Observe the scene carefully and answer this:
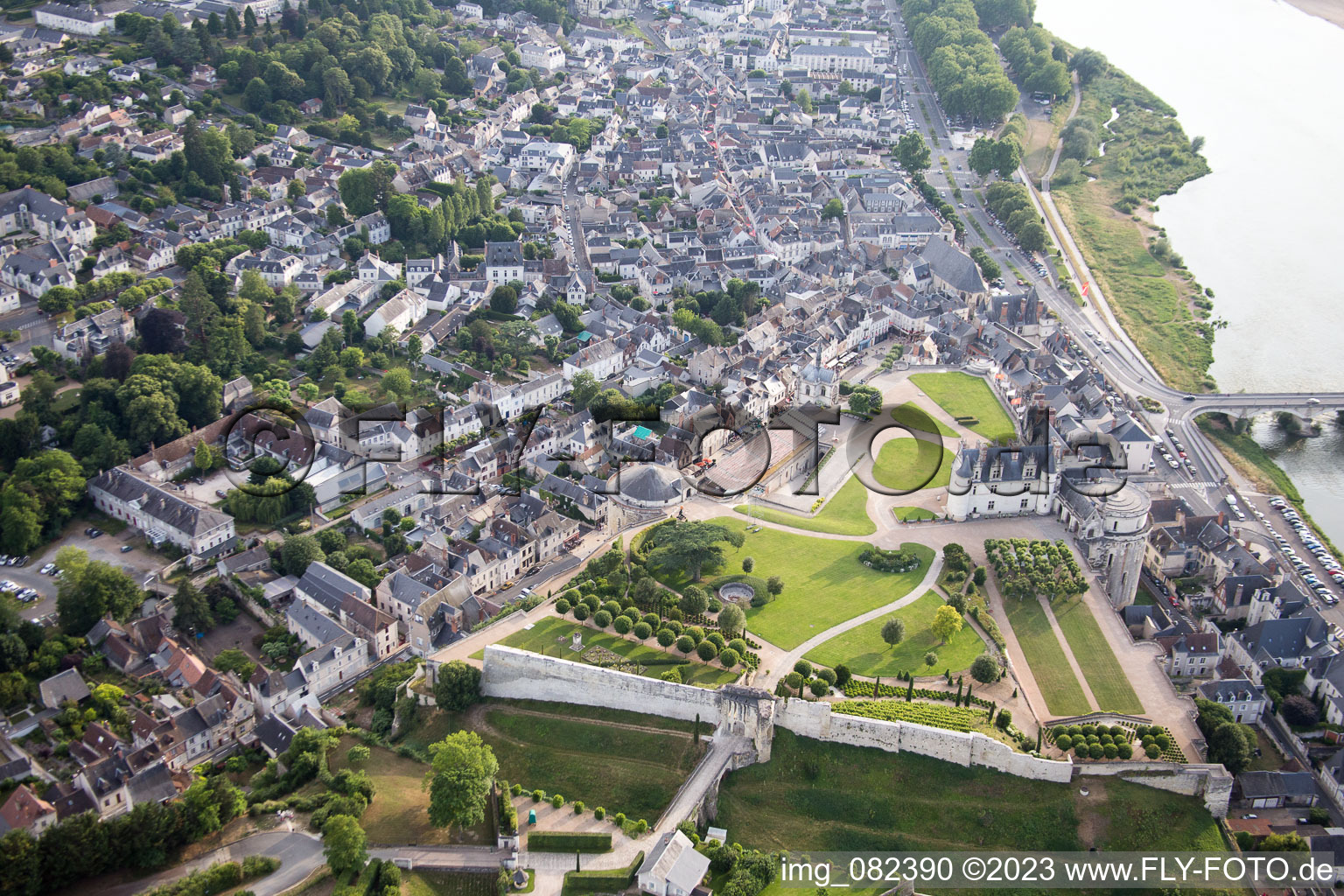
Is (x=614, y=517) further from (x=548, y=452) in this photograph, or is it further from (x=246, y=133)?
(x=246, y=133)

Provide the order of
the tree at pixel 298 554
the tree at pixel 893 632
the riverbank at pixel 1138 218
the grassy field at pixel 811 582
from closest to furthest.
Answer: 1. the tree at pixel 893 632
2. the grassy field at pixel 811 582
3. the tree at pixel 298 554
4. the riverbank at pixel 1138 218

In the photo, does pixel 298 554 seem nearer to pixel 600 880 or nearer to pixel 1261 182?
pixel 600 880

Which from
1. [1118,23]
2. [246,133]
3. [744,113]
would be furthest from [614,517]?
[1118,23]

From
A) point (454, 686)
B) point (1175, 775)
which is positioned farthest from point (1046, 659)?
point (454, 686)

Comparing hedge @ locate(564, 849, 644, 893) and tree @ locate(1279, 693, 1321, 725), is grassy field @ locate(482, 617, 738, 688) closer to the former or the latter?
hedge @ locate(564, 849, 644, 893)

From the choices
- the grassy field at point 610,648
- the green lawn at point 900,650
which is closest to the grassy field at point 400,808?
the grassy field at point 610,648

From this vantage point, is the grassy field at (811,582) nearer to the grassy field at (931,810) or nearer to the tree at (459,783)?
the grassy field at (931,810)
